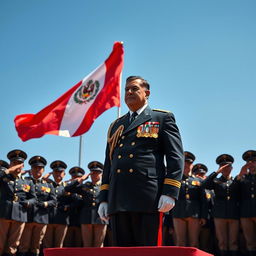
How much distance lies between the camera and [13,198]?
7805mm

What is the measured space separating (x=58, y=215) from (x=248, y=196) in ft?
13.1

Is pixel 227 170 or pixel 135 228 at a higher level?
pixel 227 170

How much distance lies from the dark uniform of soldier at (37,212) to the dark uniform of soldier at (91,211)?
484 mm

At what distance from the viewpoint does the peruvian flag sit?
9836 millimetres

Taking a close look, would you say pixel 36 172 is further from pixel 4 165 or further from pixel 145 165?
pixel 145 165

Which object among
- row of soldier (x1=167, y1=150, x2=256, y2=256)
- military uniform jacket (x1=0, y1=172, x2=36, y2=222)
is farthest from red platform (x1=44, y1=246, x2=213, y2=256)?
row of soldier (x1=167, y1=150, x2=256, y2=256)

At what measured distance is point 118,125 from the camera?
3533 millimetres

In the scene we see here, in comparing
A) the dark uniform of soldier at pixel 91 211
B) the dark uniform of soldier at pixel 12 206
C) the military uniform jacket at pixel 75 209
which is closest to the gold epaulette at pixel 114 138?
the dark uniform of soldier at pixel 12 206

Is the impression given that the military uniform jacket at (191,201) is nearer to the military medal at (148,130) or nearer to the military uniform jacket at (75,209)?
the military uniform jacket at (75,209)

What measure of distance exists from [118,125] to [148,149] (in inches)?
18.3

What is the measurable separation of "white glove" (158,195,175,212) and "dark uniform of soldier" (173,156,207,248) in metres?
5.55

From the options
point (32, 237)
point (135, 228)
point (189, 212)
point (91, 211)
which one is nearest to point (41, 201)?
point (32, 237)

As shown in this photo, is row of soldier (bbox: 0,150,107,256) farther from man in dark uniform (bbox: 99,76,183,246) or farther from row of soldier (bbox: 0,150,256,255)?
man in dark uniform (bbox: 99,76,183,246)

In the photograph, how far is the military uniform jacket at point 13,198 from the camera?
7656mm
